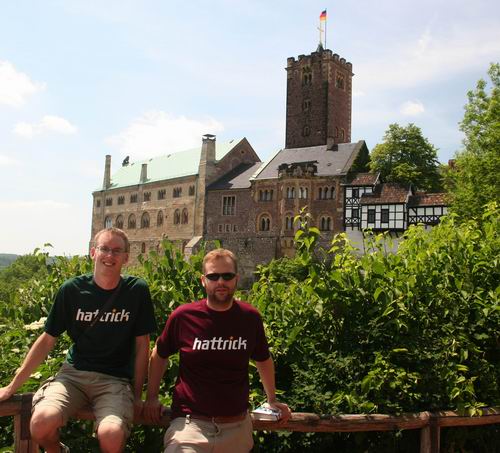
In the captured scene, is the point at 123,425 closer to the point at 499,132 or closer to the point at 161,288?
the point at 161,288

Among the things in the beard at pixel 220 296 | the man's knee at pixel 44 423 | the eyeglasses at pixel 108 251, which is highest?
the eyeglasses at pixel 108 251

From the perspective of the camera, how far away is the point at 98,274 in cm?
427

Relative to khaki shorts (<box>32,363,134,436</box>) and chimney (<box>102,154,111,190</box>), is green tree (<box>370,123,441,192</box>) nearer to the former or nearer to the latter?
chimney (<box>102,154,111,190</box>)

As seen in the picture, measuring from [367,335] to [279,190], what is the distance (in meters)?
45.2

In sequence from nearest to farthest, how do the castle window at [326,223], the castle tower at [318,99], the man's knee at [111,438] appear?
the man's knee at [111,438], the castle window at [326,223], the castle tower at [318,99]

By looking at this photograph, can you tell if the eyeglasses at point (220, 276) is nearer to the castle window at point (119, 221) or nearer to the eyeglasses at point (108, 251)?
the eyeglasses at point (108, 251)

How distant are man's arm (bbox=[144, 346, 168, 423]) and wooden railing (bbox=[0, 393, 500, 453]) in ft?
0.23

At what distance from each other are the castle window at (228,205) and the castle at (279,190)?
0.29 ft

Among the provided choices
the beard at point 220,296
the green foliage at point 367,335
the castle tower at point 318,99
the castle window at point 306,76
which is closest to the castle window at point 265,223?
the castle tower at point 318,99

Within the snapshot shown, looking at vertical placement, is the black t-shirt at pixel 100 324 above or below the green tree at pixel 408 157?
below

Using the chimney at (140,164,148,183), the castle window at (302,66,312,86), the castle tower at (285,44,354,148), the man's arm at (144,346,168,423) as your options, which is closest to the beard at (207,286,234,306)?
the man's arm at (144,346,168,423)

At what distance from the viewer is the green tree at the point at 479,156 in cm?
2827

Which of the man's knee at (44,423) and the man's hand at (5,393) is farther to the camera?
the man's hand at (5,393)

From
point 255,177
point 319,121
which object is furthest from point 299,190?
point 319,121
